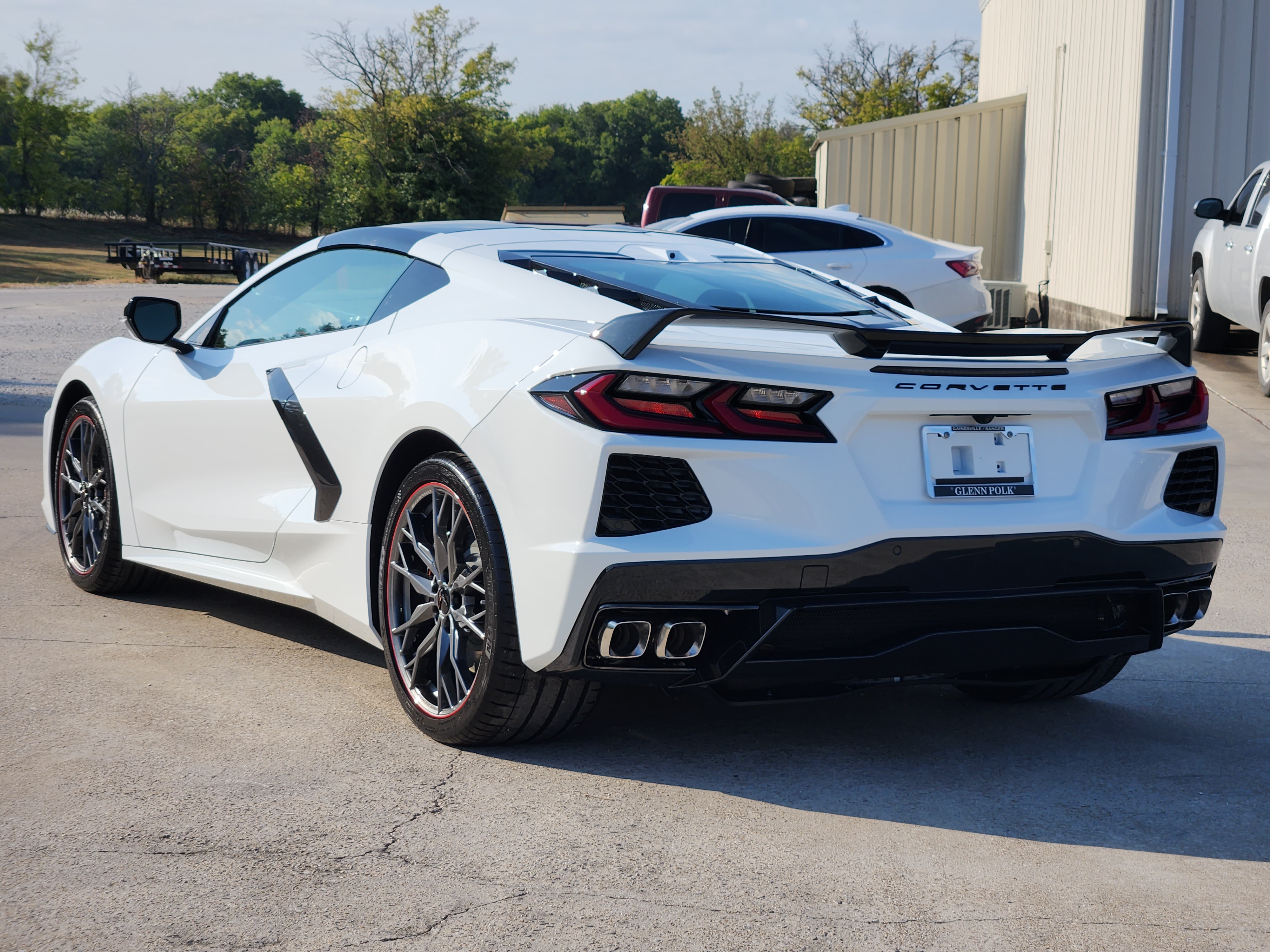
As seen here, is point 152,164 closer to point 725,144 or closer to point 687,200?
point 725,144

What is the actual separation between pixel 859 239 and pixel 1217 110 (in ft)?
14.6

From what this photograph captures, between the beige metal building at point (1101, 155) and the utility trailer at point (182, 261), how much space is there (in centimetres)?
1920

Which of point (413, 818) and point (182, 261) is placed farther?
point (182, 261)

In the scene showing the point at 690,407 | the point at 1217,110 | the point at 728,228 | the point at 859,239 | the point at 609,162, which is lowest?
the point at 690,407

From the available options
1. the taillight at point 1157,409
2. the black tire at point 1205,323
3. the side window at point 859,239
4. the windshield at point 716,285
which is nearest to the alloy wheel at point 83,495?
the windshield at point 716,285

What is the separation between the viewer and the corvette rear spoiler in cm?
315

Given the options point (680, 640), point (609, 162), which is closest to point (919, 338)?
point (680, 640)

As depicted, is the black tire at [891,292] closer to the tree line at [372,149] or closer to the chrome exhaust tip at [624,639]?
the chrome exhaust tip at [624,639]

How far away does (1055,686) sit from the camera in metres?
4.26

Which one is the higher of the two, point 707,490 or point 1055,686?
point 707,490

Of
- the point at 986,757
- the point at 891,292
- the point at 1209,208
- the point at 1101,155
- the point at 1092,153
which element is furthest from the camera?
the point at 1092,153

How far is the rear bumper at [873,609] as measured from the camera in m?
3.15

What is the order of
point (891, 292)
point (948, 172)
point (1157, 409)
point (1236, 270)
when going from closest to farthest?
point (1157, 409) → point (1236, 270) → point (891, 292) → point (948, 172)

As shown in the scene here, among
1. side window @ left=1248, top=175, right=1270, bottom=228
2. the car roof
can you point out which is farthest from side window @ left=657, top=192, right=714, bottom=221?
the car roof
